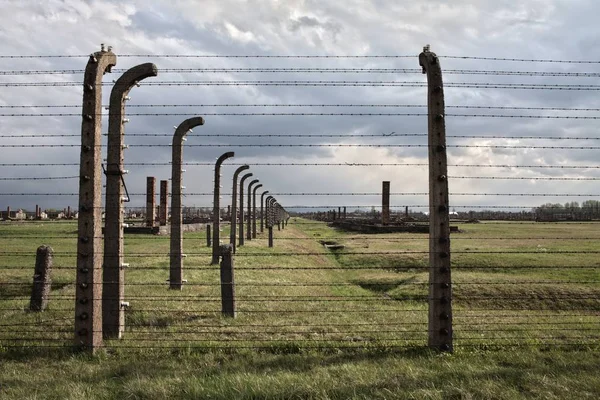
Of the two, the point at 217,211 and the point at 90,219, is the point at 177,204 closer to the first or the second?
the point at 217,211

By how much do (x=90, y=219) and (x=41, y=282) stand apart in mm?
3994

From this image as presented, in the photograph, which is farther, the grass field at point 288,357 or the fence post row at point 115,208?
the fence post row at point 115,208

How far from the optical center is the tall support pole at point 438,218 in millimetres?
5910

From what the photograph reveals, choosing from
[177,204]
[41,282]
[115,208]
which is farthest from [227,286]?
[177,204]

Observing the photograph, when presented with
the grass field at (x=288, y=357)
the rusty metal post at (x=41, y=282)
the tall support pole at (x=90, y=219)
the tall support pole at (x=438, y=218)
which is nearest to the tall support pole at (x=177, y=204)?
the grass field at (x=288, y=357)

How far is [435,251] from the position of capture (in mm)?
5949

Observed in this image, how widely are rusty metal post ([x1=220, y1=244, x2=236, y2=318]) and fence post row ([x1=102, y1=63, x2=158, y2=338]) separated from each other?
5.84ft

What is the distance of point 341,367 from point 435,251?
166 centimetres

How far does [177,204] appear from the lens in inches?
472

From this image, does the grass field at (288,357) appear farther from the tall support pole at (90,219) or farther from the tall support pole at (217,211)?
the tall support pole at (217,211)

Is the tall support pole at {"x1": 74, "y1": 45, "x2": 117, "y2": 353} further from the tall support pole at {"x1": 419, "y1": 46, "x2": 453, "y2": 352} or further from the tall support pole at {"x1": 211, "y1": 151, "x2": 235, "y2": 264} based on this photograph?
the tall support pole at {"x1": 211, "y1": 151, "x2": 235, "y2": 264}

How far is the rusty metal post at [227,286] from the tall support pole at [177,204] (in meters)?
3.17

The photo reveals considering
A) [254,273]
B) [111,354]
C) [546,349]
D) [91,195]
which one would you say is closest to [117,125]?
[91,195]

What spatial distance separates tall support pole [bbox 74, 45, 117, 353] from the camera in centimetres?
601
